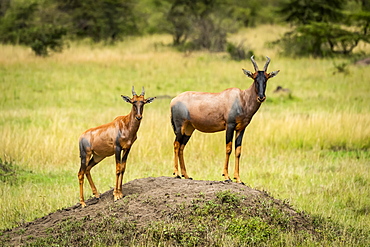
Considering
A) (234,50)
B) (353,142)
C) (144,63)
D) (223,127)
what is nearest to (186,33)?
(234,50)

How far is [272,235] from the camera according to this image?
26.1 feet

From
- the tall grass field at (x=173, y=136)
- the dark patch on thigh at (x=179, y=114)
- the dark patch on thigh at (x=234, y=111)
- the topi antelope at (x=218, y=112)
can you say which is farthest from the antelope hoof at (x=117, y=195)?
the tall grass field at (x=173, y=136)

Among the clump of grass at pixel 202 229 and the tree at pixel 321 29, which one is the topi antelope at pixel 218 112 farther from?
the tree at pixel 321 29

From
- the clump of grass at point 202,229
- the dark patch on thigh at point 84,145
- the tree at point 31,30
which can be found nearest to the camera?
the clump of grass at point 202,229

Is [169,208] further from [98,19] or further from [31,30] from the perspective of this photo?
[98,19]

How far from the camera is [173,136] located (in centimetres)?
1603

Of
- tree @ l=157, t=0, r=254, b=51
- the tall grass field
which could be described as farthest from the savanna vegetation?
tree @ l=157, t=0, r=254, b=51

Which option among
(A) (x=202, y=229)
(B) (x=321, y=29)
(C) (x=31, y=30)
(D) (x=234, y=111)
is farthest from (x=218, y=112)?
(C) (x=31, y=30)

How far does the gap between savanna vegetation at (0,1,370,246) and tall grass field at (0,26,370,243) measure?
38 mm

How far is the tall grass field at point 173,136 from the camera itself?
11.6 meters

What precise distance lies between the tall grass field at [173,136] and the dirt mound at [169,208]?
1395mm

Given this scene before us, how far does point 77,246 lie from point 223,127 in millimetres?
2626

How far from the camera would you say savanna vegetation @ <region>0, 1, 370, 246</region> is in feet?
38.0

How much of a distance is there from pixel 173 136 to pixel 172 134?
0.10 m
